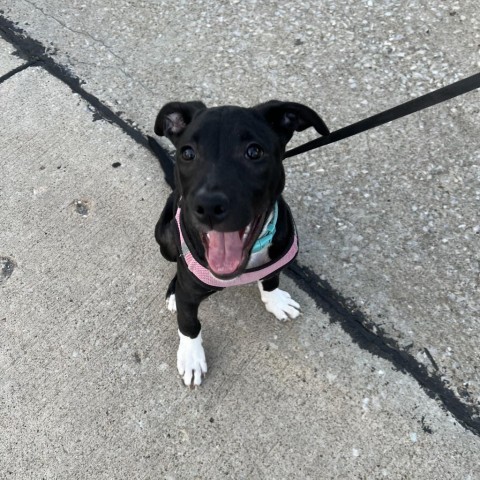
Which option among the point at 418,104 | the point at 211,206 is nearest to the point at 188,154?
the point at 211,206

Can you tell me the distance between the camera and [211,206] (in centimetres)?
202

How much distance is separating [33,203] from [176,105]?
1608 millimetres

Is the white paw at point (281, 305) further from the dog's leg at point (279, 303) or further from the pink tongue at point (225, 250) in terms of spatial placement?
the pink tongue at point (225, 250)

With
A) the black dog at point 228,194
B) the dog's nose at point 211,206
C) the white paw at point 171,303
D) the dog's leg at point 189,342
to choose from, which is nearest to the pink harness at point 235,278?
the black dog at point 228,194

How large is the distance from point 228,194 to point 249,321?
1.19 meters

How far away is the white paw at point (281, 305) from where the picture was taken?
2.98 metres

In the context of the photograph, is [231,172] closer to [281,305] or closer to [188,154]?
[188,154]

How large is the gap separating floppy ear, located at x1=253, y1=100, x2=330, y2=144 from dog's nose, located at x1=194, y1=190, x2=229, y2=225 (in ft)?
1.85

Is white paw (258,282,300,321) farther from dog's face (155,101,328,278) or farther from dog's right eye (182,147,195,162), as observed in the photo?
dog's right eye (182,147,195,162)

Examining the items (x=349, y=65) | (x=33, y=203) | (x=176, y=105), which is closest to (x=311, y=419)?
(x=176, y=105)

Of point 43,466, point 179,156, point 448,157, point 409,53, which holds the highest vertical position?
point 179,156

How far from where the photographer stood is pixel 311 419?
8.87 ft

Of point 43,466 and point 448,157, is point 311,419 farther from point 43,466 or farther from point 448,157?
point 448,157

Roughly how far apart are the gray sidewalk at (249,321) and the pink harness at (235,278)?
54 centimetres
